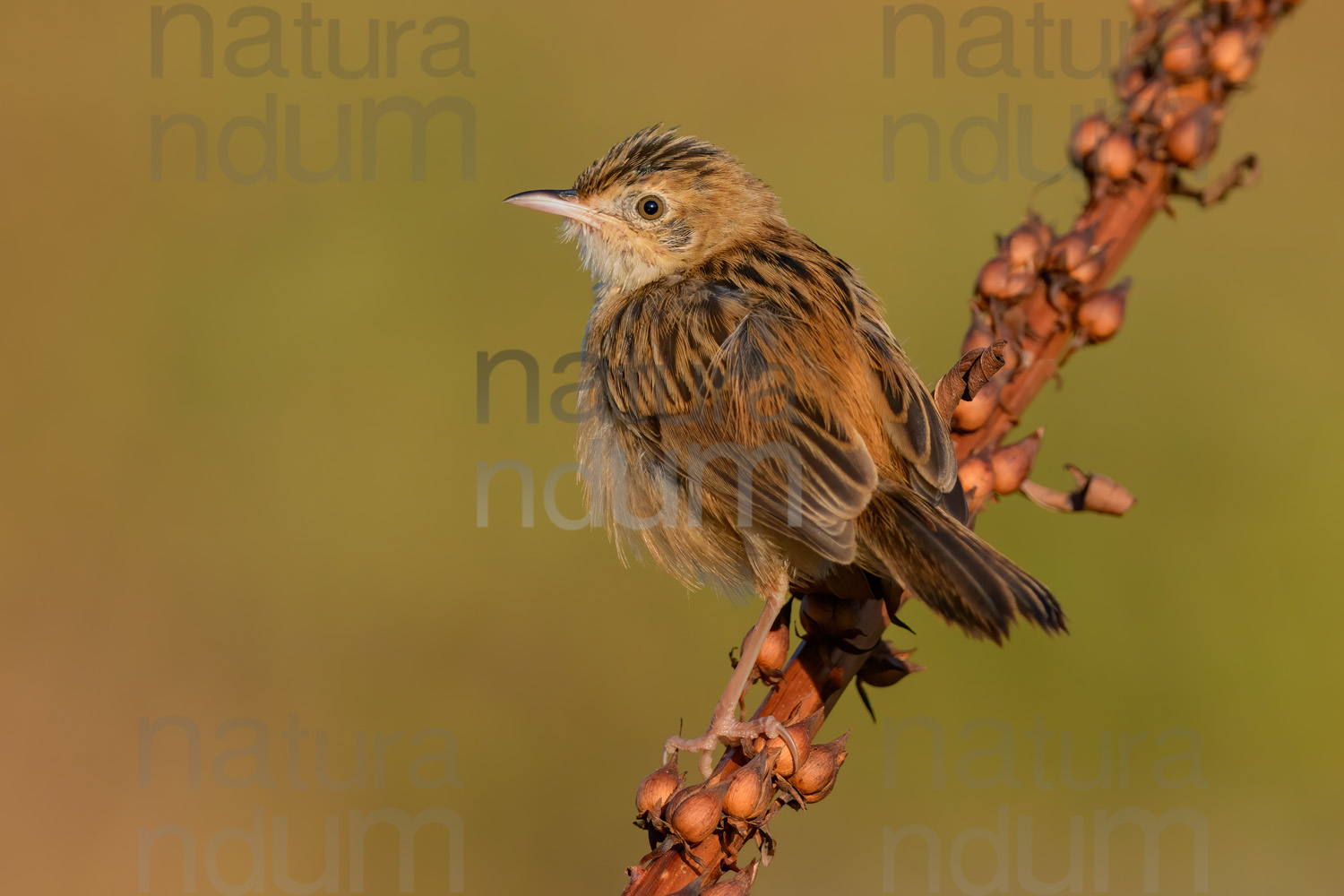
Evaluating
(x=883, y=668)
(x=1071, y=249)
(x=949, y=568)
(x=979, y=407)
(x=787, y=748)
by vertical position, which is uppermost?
(x=1071, y=249)

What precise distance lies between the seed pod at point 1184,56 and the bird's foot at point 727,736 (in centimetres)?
170

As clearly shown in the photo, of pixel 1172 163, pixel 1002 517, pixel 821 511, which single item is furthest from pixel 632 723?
pixel 1172 163

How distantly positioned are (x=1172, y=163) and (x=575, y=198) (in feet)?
7.47

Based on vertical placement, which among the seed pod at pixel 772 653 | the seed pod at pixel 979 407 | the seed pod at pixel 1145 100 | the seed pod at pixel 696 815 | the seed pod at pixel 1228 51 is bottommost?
the seed pod at pixel 696 815

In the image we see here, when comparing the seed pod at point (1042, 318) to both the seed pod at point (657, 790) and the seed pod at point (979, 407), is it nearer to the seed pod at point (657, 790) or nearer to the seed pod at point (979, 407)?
the seed pod at point (979, 407)

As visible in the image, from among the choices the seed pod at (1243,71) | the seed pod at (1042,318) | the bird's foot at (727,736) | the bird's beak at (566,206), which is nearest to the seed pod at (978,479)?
the seed pod at (1042,318)

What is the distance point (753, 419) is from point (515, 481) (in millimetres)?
3656

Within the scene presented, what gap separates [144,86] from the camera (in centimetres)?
809

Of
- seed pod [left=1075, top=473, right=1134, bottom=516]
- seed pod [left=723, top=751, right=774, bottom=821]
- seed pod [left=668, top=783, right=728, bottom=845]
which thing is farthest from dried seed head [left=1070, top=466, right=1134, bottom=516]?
seed pod [left=668, top=783, right=728, bottom=845]

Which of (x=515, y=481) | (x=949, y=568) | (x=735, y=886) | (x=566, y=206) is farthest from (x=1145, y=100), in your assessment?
(x=515, y=481)

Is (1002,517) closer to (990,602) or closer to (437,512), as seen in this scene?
(437,512)

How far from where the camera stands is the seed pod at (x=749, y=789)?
2.10 meters

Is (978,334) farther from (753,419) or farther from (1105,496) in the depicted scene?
(753,419)

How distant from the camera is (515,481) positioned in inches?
Answer: 268
